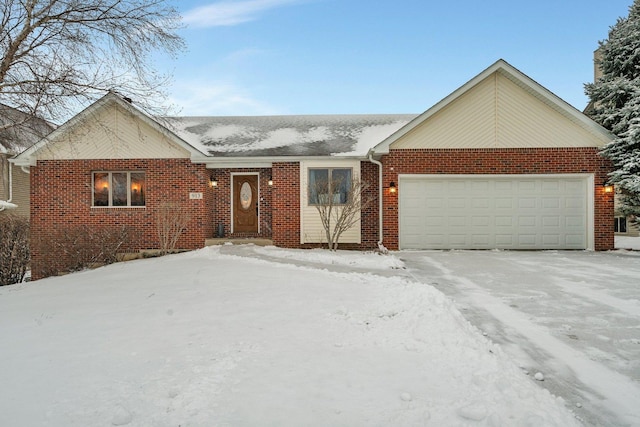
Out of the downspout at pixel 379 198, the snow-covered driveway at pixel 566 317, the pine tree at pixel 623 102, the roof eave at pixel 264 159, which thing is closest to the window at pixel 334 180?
the roof eave at pixel 264 159

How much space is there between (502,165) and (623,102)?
446cm

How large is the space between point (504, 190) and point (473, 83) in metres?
3.53

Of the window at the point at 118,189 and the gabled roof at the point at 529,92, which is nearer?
the gabled roof at the point at 529,92

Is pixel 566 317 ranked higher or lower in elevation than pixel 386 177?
lower

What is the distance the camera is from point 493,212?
11.8 metres

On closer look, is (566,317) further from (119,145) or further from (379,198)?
(119,145)

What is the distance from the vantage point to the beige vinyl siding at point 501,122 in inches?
455

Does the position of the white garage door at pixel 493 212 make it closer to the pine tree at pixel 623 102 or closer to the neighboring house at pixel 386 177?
the neighboring house at pixel 386 177

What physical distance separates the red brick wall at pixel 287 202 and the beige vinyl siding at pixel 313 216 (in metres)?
0.17

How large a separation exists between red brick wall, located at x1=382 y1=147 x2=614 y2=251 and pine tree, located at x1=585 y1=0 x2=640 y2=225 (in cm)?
49

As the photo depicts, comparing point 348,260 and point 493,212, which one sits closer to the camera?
point 348,260

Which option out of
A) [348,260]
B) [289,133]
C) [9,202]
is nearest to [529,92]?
[348,260]

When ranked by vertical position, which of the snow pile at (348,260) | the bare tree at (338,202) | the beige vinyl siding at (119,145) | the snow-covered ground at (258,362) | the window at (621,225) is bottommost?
the snow-covered ground at (258,362)

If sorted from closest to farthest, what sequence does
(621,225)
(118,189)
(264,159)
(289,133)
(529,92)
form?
1. (529,92)
2. (264,159)
3. (118,189)
4. (289,133)
5. (621,225)
